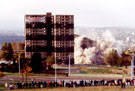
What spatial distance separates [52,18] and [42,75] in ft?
43.5

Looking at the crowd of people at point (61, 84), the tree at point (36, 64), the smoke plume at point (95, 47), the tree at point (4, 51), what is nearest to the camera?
the crowd of people at point (61, 84)

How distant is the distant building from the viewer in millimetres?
49500

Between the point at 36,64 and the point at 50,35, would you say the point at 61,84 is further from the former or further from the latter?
the point at 50,35

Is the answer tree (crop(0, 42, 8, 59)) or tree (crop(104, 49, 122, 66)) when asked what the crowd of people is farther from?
tree (crop(104, 49, 122, 66))

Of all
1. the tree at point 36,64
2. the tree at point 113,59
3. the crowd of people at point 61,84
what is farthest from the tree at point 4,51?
the crowd of people at point 61,84

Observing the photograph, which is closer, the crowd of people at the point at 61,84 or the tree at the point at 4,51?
the crowd of people at the point at 61,84

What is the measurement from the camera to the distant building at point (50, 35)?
162 ft

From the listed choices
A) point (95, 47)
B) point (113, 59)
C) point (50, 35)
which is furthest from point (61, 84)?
point (95, 47)

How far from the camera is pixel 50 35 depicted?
5144 centimetres

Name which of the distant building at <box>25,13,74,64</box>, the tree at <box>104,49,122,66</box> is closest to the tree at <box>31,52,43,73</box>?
the distant building at <box>25,13,74,64</box>

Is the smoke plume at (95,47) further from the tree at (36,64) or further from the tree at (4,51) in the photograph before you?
the tree at (36,64)

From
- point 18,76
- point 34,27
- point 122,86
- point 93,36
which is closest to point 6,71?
point 18,76

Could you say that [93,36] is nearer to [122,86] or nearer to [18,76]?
[18,76]

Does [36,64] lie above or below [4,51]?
below
